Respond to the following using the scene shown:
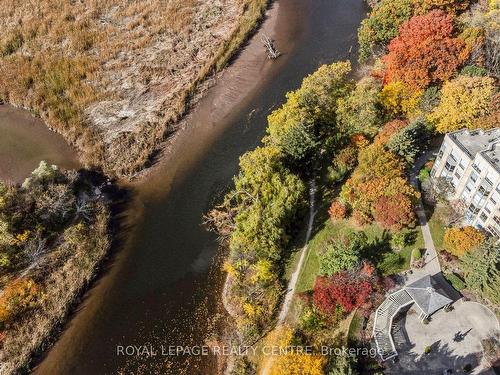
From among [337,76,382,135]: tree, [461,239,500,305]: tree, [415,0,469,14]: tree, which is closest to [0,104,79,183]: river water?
[337,76,382,135]: tree

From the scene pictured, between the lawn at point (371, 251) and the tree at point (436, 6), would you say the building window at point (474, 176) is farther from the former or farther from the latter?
the tree at point (436, 6)

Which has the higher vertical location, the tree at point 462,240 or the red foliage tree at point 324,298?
the red foliage tree at point 324,298

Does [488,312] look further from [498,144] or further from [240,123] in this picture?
[240,123]

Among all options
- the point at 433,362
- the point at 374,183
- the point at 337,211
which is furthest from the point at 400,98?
the point at 433,362

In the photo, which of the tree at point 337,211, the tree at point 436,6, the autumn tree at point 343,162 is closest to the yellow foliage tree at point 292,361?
the tree at point 337,211

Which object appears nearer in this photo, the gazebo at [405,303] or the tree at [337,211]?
the gazebo at [405,303]
